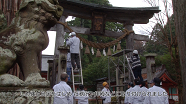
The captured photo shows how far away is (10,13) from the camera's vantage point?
4266 millimetres

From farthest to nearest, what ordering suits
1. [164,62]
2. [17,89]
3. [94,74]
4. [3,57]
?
[94,74], [164,62], [3,57], [17,89]

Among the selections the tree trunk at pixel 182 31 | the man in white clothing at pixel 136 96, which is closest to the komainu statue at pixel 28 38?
the tree trunk at pixel 182 31

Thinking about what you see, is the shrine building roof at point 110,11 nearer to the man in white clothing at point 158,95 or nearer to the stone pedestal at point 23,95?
the man in white clothing at point 158,95


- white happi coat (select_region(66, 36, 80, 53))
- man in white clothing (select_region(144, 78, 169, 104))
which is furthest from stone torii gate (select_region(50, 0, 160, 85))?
man in white clothing (select_region(144, 78, 169, 104))

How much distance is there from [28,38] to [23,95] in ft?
2.86

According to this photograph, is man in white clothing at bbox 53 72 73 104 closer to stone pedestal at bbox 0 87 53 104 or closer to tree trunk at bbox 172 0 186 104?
stone pedestal at bbox 0 87 53 104

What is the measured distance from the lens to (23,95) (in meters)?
2.43

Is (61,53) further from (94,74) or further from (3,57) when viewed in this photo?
(94,74)

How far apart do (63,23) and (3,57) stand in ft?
19.6

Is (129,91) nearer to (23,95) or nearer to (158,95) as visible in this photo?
(158,95)

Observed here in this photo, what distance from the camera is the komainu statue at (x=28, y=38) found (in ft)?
8.64

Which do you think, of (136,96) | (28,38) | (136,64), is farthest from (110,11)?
(28,38)

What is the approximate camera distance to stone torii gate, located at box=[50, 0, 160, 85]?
8.72m

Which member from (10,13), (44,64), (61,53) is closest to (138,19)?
(61,53)
